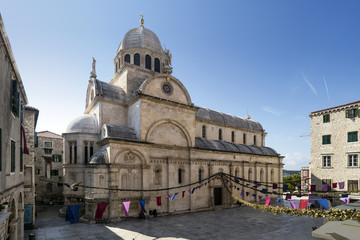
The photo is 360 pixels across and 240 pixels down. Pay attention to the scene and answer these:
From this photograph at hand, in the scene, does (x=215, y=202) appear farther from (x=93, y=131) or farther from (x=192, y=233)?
(x=93, y=131)

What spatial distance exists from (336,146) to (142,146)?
2557 cm

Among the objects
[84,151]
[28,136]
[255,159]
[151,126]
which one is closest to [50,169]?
[84,151]

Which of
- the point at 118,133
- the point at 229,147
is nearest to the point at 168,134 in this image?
the point at 118,133

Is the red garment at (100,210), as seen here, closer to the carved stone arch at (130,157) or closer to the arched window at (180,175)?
the carved stone arch at (130,157)

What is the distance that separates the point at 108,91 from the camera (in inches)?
1046

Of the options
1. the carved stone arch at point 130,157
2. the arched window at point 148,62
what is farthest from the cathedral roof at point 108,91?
the carved stone arch at point 130,157

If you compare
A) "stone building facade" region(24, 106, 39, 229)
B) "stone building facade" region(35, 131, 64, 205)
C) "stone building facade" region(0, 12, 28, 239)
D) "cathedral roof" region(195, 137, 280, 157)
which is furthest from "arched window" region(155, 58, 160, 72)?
"stone building facade" region(35, 131, 64, 205)

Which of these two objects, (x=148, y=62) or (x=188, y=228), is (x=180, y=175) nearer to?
(x=188, y=228)

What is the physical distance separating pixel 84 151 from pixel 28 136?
5893mm

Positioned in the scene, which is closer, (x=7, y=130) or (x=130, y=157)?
(x=7, y=130)

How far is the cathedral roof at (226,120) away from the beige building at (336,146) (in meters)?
10.8

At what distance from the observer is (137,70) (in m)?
29.1

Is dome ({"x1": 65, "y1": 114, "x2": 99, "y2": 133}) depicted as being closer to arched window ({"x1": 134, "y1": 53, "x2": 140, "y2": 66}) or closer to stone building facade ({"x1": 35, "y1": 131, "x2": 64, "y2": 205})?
arched window ({"x1": 134, "y1": 53, "x2": 140, "y2": 66})

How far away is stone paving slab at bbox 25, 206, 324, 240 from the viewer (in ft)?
58.2
